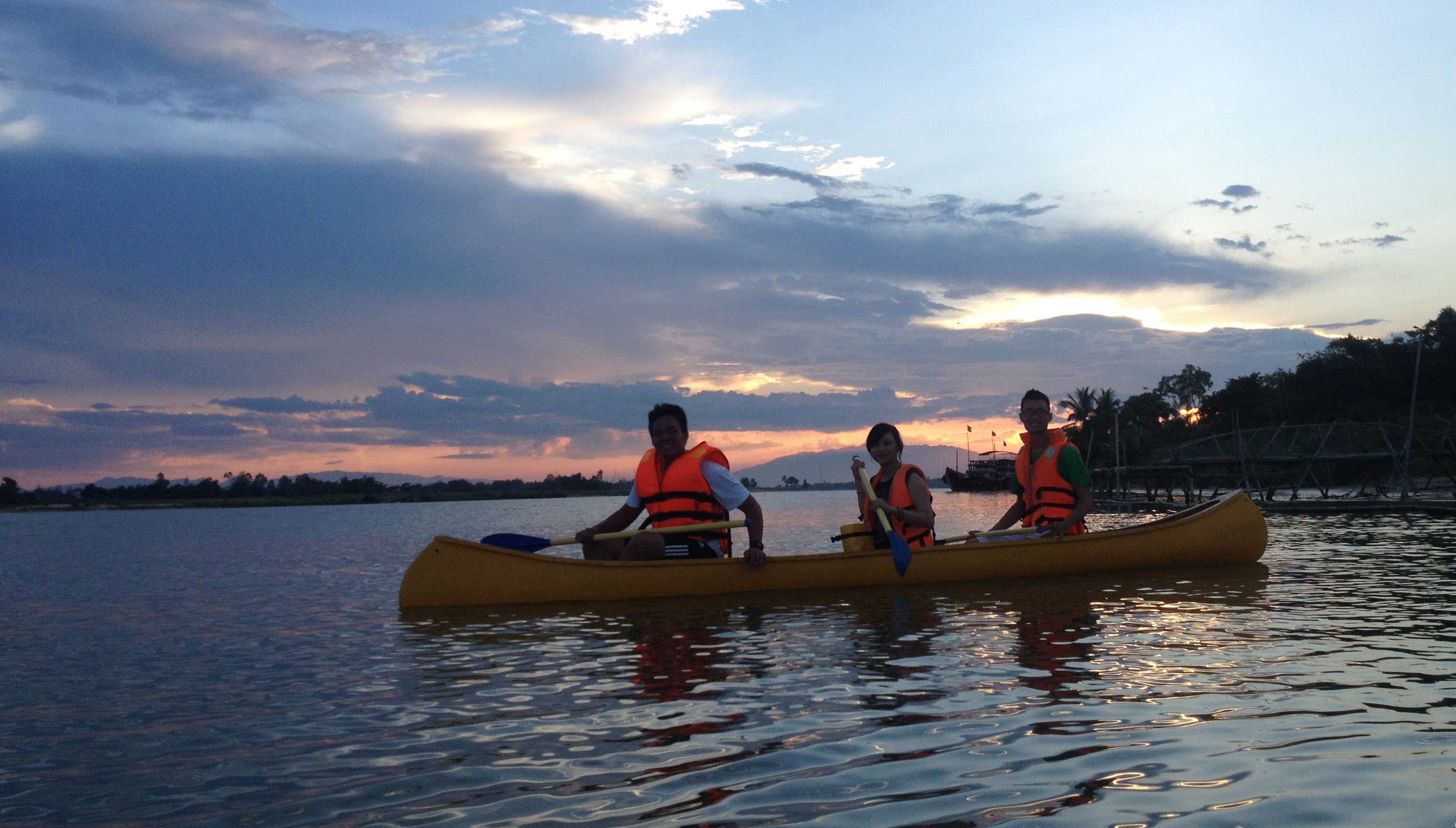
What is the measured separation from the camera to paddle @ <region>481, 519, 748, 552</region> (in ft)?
29.8

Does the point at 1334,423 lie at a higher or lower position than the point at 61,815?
higher

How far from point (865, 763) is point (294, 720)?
3182mm

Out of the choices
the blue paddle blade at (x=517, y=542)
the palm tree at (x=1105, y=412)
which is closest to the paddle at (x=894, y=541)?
the blue paddle blade at (x=517, y=542)

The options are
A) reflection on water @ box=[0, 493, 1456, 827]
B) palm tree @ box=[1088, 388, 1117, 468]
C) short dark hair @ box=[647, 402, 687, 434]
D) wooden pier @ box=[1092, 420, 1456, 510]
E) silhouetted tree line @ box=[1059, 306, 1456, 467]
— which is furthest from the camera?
palm tree @ box=[1088, 388, 1117, 468]

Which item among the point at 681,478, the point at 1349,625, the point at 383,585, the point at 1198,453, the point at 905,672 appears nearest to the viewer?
the point at 905,672

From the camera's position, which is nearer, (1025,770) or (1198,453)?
(1025,770)

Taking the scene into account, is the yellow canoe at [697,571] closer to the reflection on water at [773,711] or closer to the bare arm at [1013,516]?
the reflection on water at [773,711]

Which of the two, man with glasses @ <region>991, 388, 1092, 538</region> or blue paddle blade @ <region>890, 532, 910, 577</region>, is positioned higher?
man with glasses @ <region>991, 388, 1092, 538</region>


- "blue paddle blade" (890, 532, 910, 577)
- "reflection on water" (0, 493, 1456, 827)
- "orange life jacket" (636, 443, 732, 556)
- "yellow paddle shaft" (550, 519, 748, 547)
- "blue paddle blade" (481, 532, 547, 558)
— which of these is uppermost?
"orange life jacket" (636, 443, 732, 556)

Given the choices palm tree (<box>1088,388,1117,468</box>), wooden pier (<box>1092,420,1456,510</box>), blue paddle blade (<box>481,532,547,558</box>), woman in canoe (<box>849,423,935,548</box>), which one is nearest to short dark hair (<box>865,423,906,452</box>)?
woman in canoe (<box>849,423,935,548</box>)

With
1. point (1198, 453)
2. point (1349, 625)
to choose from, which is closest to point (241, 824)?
point (1349, 625)

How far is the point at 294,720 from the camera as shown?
204 inches

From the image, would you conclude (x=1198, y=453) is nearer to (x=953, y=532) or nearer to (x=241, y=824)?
(x=953, y=532)

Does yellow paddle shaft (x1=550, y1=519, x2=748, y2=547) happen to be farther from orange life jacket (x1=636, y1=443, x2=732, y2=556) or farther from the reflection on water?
the reflection on water
